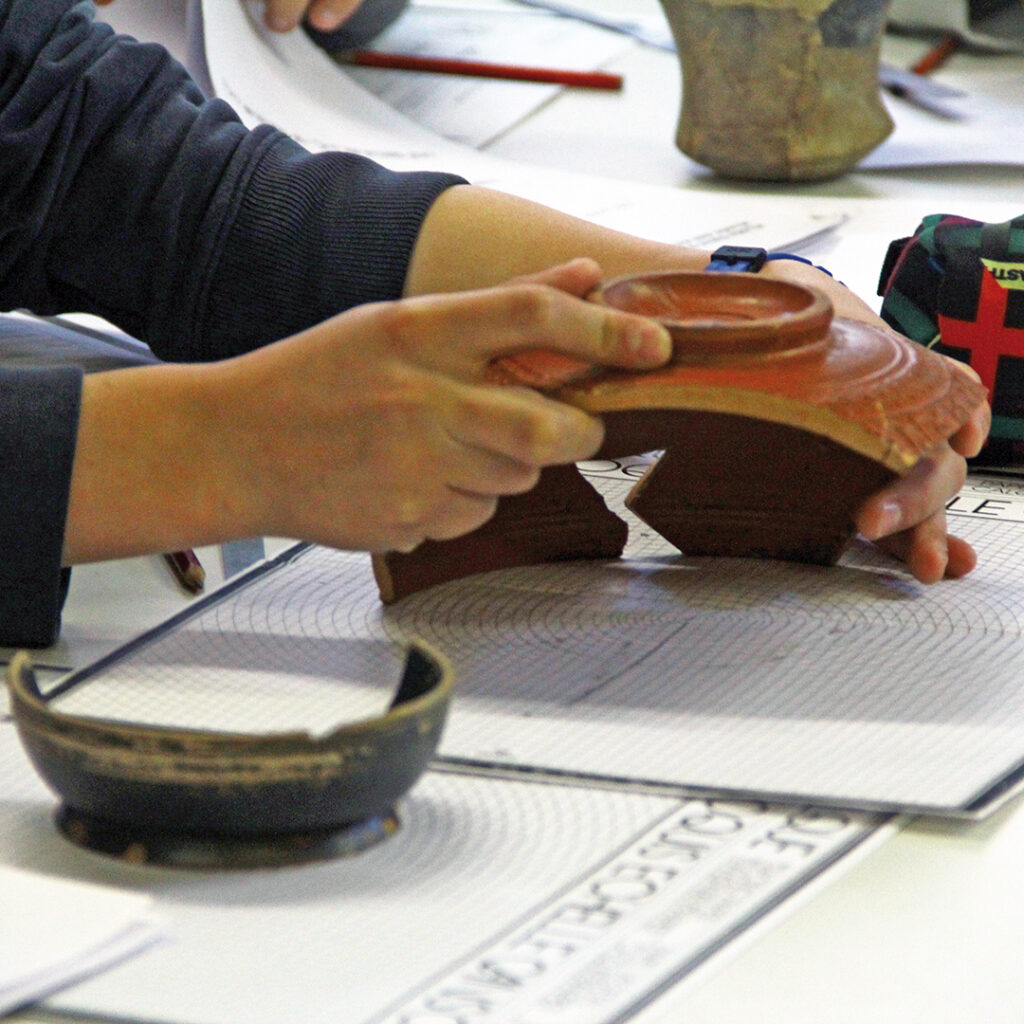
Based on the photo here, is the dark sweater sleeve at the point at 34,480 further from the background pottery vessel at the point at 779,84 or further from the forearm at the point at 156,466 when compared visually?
the background pottery vessel at the point at 779,84

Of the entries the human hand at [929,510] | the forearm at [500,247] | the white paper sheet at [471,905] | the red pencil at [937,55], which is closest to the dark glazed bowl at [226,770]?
the white paper sheet at [471,905]

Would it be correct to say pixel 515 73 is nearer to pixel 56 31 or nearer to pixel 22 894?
pixel 56 31

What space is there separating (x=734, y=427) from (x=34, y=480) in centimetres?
30

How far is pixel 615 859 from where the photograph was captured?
19.5 inches

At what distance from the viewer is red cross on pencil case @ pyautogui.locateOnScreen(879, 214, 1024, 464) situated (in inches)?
34.0

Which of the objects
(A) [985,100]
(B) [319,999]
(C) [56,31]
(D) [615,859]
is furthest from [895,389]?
(A) [985,100]

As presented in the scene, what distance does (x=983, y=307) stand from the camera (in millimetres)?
868

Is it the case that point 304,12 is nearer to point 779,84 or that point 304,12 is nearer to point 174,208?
A: point 779,84

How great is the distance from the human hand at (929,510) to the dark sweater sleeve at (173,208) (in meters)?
0.31

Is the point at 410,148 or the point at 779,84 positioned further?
the point at 410,148

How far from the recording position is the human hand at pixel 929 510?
0.69m

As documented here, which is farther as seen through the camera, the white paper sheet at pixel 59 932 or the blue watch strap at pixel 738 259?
the blue watch strap at pixel 738 259

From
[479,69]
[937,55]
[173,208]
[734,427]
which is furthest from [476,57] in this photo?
[734,427]

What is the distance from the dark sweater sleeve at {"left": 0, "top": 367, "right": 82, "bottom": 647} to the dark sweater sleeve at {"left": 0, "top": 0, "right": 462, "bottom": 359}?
25 centimetres
